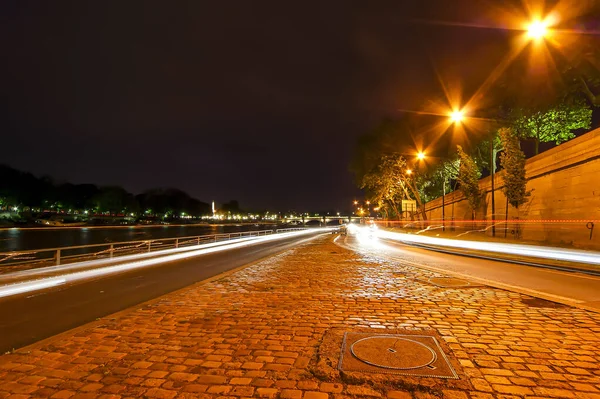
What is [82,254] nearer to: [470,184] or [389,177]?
[470,184]

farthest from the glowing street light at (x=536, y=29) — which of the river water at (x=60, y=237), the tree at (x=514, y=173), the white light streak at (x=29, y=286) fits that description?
the river water at (x=60, y=237)

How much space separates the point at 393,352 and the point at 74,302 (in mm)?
7767

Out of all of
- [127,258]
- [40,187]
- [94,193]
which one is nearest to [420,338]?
[127,258]

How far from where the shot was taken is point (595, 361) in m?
4.36

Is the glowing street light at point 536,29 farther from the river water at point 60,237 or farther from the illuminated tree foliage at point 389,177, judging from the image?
the river water at point 60,237

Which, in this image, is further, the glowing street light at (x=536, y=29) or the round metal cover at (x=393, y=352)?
the glowing street light at (x=536, y=29)

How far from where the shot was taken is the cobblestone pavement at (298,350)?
374 cm

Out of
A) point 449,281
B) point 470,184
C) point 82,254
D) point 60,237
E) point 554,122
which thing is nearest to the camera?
point 449,281

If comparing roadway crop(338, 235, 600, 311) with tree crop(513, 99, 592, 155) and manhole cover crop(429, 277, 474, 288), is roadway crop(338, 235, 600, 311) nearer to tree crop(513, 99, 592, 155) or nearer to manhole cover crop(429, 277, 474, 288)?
manhole cover crop(429, 277, 474, 288)

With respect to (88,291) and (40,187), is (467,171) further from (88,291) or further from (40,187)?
(40,187)

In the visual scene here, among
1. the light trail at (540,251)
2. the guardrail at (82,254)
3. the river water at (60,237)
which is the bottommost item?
the river water at (60,237)

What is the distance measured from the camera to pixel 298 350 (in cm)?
484

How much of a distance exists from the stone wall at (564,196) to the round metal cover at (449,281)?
574 inches

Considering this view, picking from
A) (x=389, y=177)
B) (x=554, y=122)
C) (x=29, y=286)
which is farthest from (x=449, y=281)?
(x=389, y=177)
